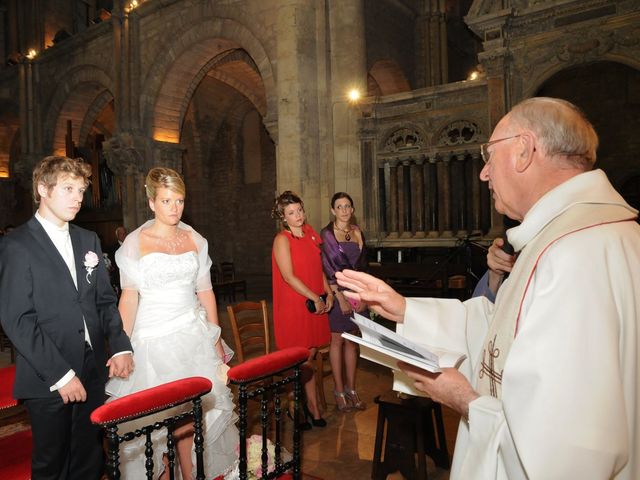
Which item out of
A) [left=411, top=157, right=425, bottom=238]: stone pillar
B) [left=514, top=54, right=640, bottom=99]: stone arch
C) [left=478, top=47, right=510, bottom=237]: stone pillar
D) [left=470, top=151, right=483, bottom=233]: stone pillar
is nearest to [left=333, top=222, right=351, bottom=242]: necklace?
[left=478, top=47, right=510, bottom=237]: stone pillar

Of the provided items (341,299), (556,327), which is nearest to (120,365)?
(556,327)

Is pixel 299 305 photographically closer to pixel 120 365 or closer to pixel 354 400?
pixel 354 400

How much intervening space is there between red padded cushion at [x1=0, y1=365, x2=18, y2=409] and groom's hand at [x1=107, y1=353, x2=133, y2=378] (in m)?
0.47

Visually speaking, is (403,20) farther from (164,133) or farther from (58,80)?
(58,80)

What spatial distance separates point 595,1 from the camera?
6410 millimetres

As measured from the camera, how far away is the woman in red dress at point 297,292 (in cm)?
375

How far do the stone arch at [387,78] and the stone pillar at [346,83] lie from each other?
321 cm

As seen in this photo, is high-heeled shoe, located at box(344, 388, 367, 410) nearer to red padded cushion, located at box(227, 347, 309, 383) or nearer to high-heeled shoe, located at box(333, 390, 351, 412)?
high-heeled shoe, located at box(333, 390, 351, 412)

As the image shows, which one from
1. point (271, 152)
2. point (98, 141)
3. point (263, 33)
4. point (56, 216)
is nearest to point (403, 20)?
point (263, 33)

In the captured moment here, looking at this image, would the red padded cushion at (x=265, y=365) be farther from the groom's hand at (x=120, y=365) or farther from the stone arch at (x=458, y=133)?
the stone arch at (x=458, y=133)

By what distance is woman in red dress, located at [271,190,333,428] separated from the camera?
375 centimetres

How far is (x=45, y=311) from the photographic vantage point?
2.14 m

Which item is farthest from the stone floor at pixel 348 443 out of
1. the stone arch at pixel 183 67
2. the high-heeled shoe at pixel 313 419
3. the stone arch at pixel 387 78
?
the stone arch at pixel 387 78

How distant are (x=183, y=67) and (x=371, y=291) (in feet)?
35.6
